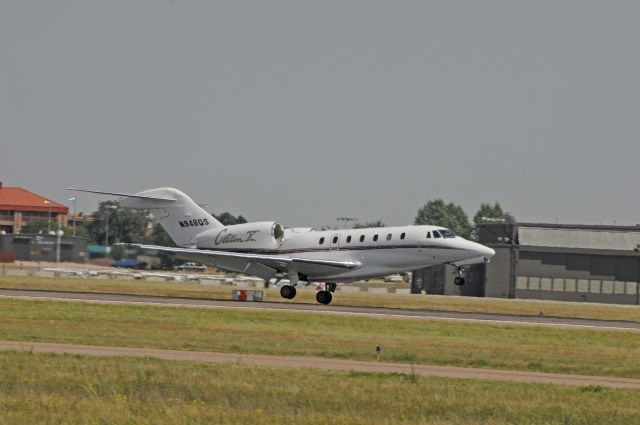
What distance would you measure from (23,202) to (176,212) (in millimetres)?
137076

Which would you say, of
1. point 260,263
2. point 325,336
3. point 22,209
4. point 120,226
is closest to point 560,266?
point 260,263

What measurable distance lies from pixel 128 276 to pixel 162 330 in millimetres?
52589

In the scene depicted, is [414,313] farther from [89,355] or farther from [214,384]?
[214,384]

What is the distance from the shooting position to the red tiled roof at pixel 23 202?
187000mm

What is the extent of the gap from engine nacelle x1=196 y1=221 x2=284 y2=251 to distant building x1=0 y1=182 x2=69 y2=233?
130 m

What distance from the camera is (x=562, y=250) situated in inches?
3499

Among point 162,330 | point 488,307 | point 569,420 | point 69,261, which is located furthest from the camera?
point 69,261

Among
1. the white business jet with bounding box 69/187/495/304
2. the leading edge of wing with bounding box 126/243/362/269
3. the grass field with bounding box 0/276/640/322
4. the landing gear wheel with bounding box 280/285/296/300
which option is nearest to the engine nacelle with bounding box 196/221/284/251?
the white business jet with bounding box 69/187/495/304

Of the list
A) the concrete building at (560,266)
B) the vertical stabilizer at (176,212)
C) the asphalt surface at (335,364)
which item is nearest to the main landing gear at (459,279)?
the vertical stabilizer at (176,212)

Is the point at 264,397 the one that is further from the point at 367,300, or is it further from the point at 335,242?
the point at 367,300

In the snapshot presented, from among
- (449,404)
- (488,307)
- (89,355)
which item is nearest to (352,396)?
(449,404)

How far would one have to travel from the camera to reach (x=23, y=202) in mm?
189250

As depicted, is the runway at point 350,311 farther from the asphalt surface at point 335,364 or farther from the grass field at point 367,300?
the asphalt surface at point 335,364

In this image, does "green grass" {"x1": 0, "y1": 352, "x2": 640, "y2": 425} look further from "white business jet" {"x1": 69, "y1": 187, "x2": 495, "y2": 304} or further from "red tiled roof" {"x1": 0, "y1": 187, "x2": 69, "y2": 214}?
"red tiled roof" {"x1": 0, "y1": 187, "x2": 69, "y2": 214}
